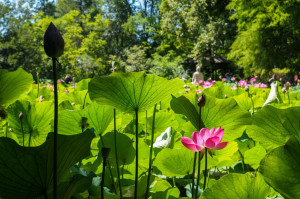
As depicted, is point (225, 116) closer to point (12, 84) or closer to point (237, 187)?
point (237, 187)

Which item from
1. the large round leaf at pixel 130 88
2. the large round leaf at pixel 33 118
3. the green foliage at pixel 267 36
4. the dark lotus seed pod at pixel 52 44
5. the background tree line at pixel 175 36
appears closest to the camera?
the dark lotus seed pod at pixel 52 44

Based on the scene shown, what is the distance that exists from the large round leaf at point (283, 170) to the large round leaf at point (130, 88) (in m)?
0.18

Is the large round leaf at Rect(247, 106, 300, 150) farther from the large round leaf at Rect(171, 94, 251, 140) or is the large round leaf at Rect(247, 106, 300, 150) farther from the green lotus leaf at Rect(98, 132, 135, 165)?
the green lotus leaf at Rect(98, 132, 135, 165)

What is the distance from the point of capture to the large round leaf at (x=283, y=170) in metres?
0.25

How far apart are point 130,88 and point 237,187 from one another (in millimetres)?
199

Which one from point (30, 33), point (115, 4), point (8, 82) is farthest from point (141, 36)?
point (8, 82)

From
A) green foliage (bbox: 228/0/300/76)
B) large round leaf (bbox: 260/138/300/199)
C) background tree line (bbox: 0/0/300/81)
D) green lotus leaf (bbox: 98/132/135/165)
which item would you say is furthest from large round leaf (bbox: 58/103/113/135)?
green foliage (bbox: 228/0/300/76)

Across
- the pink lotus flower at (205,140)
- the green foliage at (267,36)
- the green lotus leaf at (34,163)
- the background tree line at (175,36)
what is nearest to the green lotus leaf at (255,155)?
the pink lotus flower at (205,140)

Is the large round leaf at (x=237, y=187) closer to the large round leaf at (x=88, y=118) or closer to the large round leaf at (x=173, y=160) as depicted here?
the large round leaf at (x=173, y=160)

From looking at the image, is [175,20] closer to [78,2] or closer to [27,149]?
[78,2]

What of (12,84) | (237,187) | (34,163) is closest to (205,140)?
(237,187)

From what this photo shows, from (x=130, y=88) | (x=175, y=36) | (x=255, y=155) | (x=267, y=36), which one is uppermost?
(x=175, y=36)

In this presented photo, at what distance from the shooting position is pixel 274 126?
351mm

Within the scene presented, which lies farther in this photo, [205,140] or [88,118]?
[88,118]
